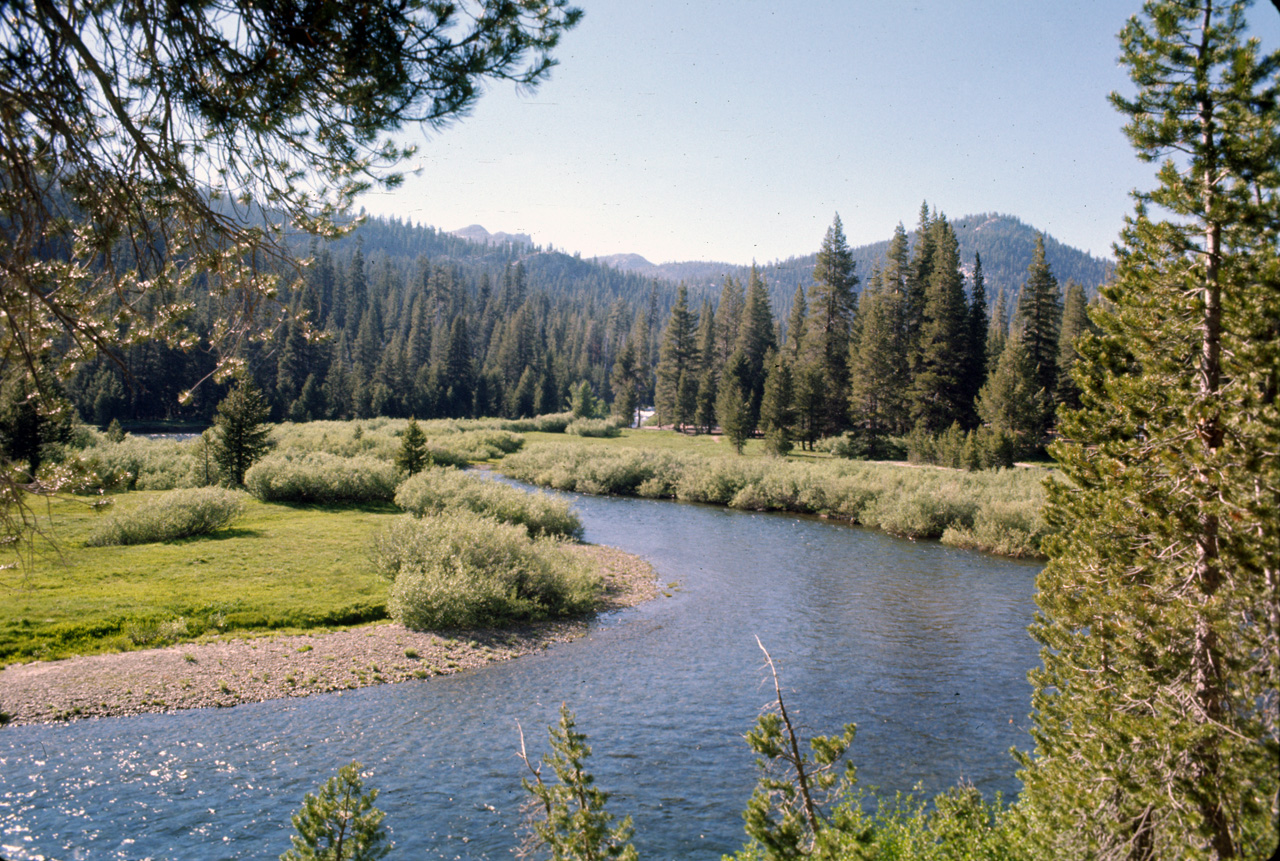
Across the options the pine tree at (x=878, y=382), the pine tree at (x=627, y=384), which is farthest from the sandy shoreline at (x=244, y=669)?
the pine tree at (x=627, y=384)

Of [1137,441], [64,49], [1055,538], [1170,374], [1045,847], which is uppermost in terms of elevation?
[64,49]

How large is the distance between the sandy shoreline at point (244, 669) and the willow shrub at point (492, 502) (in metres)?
9.62

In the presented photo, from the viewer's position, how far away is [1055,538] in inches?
291

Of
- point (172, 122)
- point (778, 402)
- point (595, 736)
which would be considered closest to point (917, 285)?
point (778, 402)

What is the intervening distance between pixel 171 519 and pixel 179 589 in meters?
5.94

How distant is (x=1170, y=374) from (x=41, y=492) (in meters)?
8.36

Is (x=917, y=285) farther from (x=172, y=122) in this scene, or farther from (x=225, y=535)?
(x=172, y=122)

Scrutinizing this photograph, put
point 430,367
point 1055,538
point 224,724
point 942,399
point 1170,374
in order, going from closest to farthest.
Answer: point 1170,374 → point 1055,538 → point 224,724 → point 942,399 → point 430,367

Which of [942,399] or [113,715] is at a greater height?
[942,399]

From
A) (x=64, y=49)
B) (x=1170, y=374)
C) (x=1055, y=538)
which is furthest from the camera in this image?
(x=1055, y=538)

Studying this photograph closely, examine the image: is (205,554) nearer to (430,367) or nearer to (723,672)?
(723,672)

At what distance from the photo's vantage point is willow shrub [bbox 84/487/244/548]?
2003 centimetres

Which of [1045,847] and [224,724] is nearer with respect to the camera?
[1045,847]

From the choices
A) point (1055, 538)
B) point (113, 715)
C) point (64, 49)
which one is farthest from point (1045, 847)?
Result: point (113, 715)
